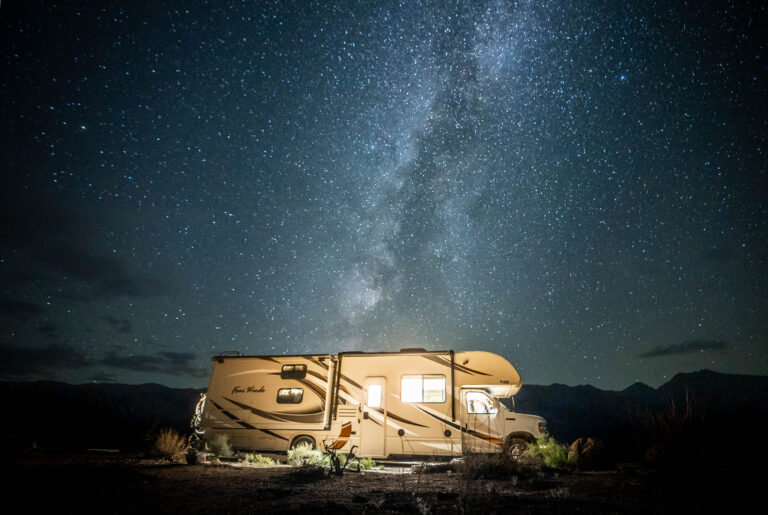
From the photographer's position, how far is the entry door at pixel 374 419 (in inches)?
389

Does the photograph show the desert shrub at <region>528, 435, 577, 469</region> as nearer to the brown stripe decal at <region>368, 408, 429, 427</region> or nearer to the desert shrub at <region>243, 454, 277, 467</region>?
the brown stripe decal at <region>368, 408, 429, 427</region>

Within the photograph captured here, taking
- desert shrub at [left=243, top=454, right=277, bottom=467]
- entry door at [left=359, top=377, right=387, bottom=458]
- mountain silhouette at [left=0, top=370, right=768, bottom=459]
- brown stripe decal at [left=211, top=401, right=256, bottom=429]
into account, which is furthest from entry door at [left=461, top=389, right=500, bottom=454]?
mountain silhouette at [left=0, top=370, right=768, bottom=459]

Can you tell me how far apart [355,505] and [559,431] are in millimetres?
48732

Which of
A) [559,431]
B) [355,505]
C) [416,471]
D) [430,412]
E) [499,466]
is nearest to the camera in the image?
[355,505]

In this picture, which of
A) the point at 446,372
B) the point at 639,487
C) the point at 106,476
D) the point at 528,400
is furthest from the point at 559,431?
the point at 106,476

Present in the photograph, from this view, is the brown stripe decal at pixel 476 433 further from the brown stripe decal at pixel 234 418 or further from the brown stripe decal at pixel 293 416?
Answer: the brown stripe decal at pixel 234 418

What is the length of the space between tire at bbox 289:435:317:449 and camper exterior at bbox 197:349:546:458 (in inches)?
1.1

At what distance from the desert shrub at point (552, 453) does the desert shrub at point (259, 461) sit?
6598 mm

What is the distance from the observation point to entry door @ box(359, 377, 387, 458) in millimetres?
9875

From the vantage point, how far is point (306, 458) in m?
9.13

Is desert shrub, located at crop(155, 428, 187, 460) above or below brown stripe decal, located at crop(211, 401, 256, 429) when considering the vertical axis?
below

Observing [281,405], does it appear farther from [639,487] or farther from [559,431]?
[559,431]

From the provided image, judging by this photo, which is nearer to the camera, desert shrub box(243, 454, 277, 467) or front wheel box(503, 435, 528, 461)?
front wheel box(503, 435, 528, 461)

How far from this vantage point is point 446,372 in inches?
402
